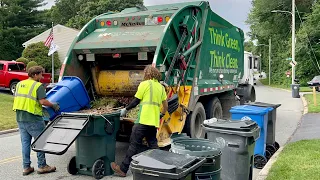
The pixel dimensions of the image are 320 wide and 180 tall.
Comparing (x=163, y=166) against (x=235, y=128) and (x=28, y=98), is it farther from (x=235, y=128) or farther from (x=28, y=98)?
(x=28, y=98)

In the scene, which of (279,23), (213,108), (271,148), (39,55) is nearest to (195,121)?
(213,108)

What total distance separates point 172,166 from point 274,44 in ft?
156

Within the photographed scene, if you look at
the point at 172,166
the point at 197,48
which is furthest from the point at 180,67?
the point at 172,166

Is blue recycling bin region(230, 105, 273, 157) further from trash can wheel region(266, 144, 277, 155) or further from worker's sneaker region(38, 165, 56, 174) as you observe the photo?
worker's sneaker region(38, 165, 56, 174)

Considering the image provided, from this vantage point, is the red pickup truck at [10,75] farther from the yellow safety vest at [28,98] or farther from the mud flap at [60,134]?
the mud flap at [60,134]

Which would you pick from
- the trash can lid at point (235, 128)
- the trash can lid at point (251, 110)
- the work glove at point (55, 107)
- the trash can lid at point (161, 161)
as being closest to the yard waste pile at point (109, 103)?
the work glove at point (55, 107)


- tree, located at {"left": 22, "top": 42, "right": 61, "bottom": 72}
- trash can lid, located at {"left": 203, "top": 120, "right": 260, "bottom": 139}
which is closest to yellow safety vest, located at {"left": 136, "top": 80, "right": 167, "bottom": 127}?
trash can lid, located at {"left": 203, "top": 120, "right": 260, "bottom": 139}

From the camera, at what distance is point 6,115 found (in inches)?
492

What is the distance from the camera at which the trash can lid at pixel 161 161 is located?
3179mm

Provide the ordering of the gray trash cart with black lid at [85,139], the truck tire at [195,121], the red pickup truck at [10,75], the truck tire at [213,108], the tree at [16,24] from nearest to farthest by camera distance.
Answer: the gray trash cart with black lid at [85,139] → the truck tire at [195,121] → the truck tire at [213,108] → the red pickup truck at [10,75] → the tree at [16,24]

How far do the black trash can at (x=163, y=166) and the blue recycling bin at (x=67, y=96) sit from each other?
9.90ft

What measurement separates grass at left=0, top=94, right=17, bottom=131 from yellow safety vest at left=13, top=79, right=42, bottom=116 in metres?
5.14

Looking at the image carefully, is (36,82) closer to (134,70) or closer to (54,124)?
(54,124)

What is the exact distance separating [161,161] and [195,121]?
4.53 metres
